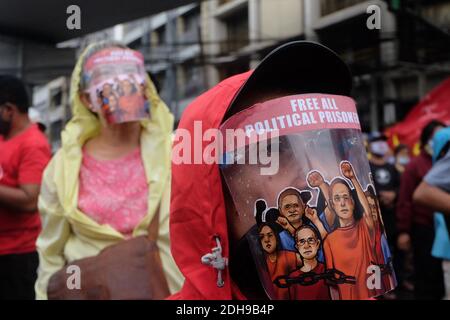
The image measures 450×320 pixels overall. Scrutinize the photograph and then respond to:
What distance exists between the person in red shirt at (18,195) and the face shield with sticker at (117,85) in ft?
Result: 1.86

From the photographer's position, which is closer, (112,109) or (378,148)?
(112,109)

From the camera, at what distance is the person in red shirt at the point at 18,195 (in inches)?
103

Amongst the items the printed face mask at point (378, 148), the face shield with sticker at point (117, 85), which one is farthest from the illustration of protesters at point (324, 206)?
the printed face mask at point (378, 148)

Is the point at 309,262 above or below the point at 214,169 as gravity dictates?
below

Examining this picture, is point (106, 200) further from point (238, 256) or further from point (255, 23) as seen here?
point (255, 23)

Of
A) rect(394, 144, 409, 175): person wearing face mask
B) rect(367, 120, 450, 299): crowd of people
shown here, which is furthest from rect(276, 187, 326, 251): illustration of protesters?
rect(394, 144, 409, 175): person wearing face mask

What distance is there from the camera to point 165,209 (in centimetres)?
210

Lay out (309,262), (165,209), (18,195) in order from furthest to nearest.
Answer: (18,195) → (165,209) → (309,262)

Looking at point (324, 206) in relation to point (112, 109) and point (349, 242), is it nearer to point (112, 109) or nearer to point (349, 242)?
point (349, 242)

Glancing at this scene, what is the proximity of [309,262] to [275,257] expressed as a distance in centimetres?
6

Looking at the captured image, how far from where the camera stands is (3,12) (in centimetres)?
295

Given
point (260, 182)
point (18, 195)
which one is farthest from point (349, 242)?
point (18, 195)
